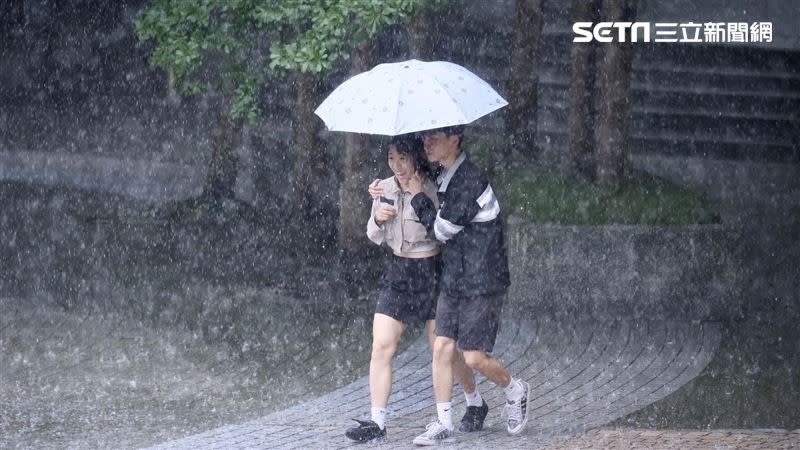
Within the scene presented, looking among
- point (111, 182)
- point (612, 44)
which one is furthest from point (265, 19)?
point (111, 182)

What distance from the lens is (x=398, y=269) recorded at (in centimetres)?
755

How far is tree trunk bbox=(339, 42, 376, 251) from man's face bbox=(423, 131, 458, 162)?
5.60 m

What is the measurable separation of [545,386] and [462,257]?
85.1 inches

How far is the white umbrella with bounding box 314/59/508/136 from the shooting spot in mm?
7066

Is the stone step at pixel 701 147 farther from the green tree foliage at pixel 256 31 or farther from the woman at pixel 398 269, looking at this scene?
the woman at pixel 398 269

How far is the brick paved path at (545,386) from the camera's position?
7.77 meters

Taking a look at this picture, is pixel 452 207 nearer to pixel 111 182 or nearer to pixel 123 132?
pixel 111 182

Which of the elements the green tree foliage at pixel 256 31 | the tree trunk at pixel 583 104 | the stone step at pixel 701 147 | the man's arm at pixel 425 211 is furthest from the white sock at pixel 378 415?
the stone step at pixel 701 147

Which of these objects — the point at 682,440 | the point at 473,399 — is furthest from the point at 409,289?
the point at 682,440

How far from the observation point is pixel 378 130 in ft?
23.1

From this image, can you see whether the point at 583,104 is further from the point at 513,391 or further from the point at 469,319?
the point at 469,319

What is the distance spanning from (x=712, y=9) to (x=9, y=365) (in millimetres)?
11013

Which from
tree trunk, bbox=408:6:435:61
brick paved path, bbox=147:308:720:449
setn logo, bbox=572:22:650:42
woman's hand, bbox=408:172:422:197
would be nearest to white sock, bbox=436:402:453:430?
brick paved path, bbox=147:308:720:449

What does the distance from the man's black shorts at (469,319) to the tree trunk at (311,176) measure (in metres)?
6.62
